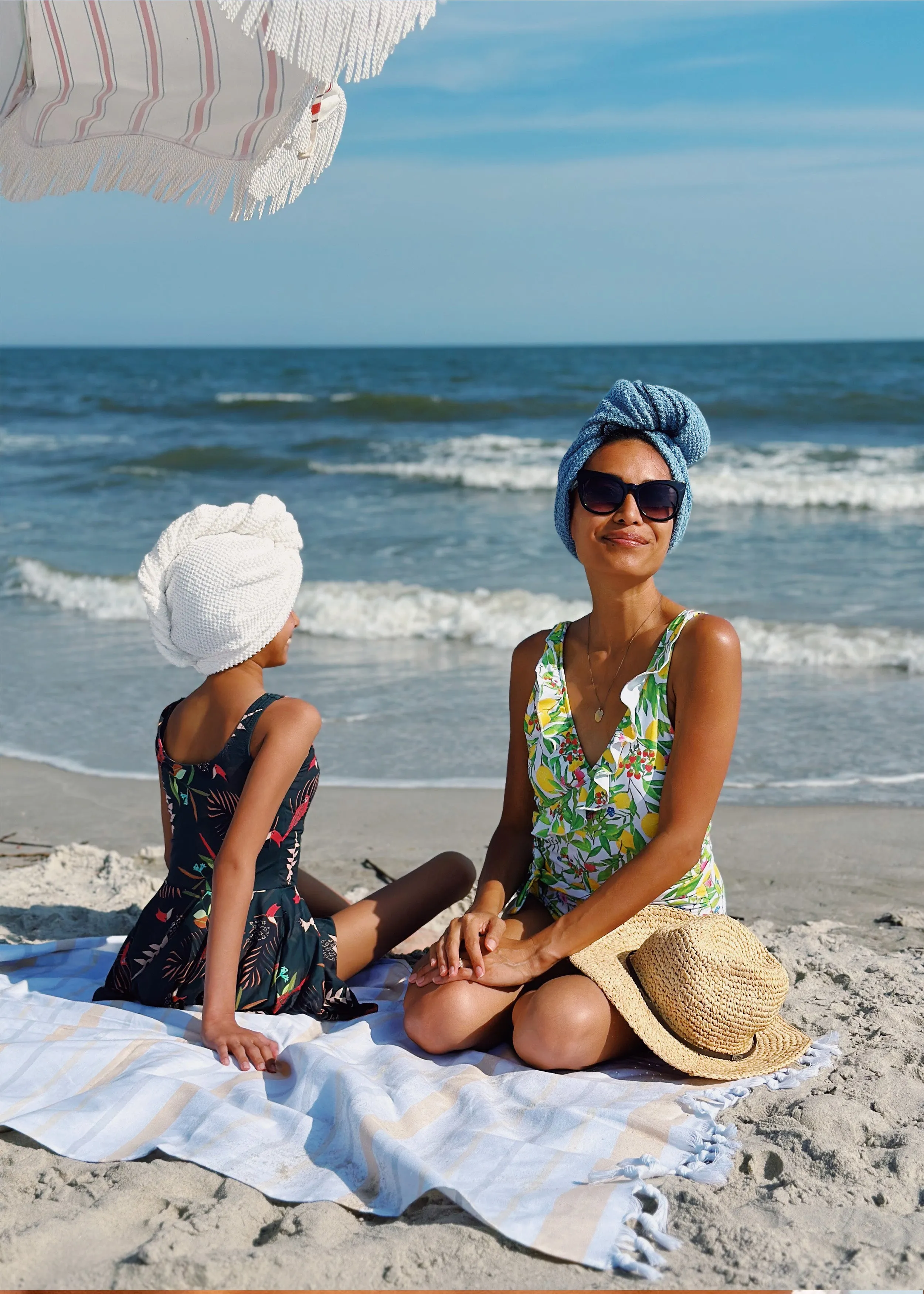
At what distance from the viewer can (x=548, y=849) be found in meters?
3.21

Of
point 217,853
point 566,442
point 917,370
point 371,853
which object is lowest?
point 371,853

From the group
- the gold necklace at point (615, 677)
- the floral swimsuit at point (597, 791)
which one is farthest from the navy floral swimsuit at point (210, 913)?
the gold necklace at point (615, 677)

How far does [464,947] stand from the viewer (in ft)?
9.70

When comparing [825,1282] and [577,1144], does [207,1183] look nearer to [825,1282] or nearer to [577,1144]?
[577,1144]

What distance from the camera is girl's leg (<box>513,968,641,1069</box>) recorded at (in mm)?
2832

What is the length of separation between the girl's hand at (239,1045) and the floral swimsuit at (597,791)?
768 mm

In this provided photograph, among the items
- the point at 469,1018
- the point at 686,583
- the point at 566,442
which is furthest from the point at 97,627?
the point at 566,442

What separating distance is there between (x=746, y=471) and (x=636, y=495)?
Result: 15.2 meters

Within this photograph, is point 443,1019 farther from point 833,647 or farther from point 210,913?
point 833,647

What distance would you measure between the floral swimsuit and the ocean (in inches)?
91.2

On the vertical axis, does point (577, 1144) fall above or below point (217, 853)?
below

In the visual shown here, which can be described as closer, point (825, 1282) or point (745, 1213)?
point (825, 1282)

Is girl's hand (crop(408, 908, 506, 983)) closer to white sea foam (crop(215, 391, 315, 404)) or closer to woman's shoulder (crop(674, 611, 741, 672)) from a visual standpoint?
woman's shoulder (crop(674, 611, 741, 672))

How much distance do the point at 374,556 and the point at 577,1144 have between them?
936 cm
